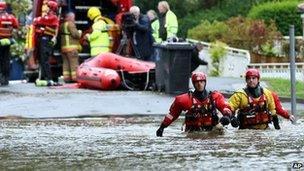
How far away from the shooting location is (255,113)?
1393 centimetres

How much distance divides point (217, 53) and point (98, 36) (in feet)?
25.1

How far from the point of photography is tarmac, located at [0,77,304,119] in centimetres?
1831

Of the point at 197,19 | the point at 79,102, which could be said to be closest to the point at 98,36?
the point at 79,102

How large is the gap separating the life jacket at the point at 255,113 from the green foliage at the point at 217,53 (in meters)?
18.1

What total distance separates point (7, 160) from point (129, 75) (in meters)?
12.2


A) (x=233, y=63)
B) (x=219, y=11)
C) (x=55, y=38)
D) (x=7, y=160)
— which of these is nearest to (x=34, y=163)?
(x=7, y=160)

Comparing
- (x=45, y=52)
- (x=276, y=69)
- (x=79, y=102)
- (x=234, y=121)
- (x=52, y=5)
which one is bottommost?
(x=276, y=69)

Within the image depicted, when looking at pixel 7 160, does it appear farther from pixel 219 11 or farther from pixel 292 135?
pixel 219 11

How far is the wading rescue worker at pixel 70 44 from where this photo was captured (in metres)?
24.8

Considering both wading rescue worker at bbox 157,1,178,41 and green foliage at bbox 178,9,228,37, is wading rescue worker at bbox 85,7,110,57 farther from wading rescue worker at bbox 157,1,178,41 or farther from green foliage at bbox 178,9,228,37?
green foliage at bbox 178,9,228,37

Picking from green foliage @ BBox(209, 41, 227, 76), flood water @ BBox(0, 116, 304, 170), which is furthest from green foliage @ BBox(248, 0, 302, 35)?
flood water @ BBox(0, 116, 304, 170)

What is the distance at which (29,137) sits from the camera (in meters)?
14.1

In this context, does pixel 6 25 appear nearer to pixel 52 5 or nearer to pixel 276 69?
pixel 52 5

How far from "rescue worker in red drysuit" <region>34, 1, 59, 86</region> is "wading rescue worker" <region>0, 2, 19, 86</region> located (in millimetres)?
589
